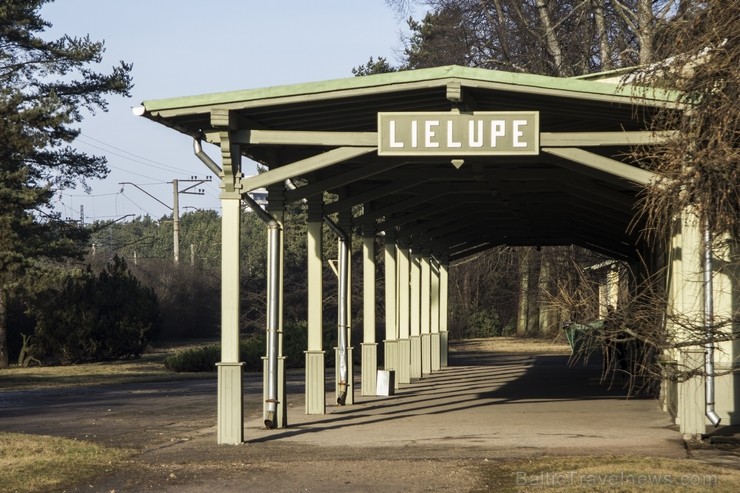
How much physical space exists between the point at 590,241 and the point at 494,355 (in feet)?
41.8

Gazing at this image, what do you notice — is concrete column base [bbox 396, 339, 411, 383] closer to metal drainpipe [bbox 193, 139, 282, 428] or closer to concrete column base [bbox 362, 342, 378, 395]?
concrete column base [bbox 362, 342, 378, 395]

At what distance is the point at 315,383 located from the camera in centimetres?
1706

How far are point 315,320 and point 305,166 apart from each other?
4131 mm

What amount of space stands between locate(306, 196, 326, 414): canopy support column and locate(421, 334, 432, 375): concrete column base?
10964 mm

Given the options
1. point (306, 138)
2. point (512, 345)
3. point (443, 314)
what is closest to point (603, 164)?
point (306, 138)

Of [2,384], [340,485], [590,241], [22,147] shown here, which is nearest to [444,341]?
[590,241]

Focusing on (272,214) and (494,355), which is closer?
(272,214)

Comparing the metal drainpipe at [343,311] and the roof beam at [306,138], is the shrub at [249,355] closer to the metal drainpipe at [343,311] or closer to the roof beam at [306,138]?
Answer: the metal drainpipe at [343,311]

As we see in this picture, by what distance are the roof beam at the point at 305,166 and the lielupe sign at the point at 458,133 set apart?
482mm

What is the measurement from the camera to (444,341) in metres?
32.7

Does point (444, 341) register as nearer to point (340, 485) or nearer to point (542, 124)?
point (542, 124)

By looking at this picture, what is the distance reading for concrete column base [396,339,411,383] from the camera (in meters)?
24.3

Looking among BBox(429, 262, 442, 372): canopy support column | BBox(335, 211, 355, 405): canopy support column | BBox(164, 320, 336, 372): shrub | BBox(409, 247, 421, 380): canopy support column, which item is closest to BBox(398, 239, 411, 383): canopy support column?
BBox(409, 247, 421, 380): canopy support column

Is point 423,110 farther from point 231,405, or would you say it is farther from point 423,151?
point 231,405
